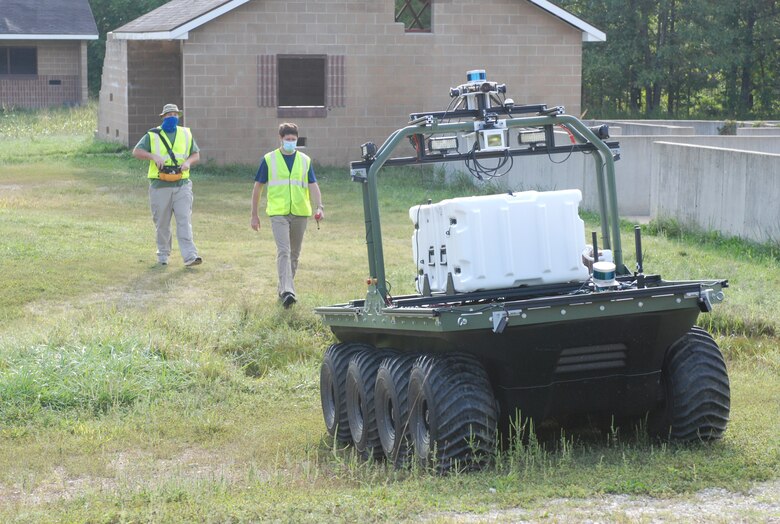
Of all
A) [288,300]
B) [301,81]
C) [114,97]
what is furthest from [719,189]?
[301,81]

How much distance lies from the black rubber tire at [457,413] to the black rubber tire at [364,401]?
3.40ft

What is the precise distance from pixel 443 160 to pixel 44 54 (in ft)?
131

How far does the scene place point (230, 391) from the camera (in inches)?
416

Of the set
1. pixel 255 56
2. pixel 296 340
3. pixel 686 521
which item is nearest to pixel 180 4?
pixel 255 56

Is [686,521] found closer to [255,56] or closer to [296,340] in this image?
[296,340]

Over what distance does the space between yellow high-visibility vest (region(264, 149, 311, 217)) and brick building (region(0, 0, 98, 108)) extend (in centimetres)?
3368

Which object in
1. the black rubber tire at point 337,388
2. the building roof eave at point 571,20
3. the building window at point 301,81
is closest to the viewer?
the black rubber tire at point 337,388

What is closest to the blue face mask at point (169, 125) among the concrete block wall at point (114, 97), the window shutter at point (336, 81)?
the window shutter at point (336, 81)

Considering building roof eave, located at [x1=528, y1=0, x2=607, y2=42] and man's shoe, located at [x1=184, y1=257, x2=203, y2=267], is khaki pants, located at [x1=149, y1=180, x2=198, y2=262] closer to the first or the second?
man's shoe, located at [x1=184, y1=257, x2=203, y2=267]

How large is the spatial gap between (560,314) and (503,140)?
1.49 m

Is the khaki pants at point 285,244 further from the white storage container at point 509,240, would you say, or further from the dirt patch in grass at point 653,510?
the dirt patch in grass at point 653,510

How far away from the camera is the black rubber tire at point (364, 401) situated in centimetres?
840

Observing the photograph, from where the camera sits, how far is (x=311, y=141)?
27906 millimetres

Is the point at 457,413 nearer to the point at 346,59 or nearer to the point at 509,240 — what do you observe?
the point at 509,240
